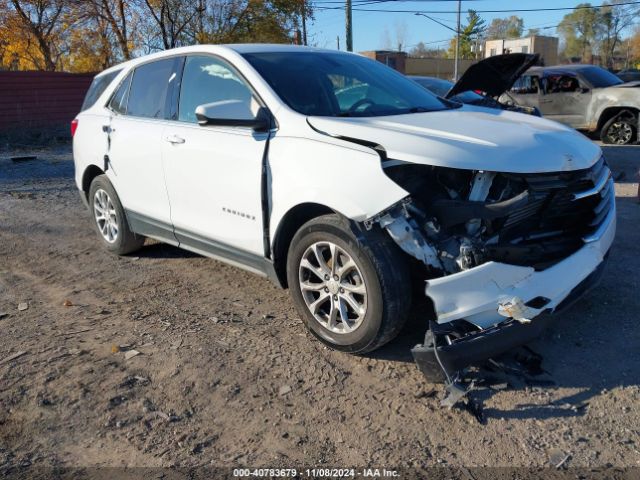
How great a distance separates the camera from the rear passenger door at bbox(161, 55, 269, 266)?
3.88 meters

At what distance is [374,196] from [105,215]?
357 cm

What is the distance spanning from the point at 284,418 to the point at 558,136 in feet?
7.79

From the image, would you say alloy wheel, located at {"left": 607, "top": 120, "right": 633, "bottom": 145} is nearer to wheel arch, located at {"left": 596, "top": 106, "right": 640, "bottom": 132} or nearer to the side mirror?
wheel arch, located at {"left": 596, "top": 106, "right": 640, "bottom": 132}

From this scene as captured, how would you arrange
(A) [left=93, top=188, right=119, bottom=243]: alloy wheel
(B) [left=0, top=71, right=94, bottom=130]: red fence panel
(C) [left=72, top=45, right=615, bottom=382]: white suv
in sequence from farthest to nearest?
(B) [left=0, top=71, right=94, bottom=130]: red fence panel
(A) [left=93, top=188, right=119, bottom=243]: alloy wheel
(C) [left=72, top=45, right=615, bottom=382]: white suv

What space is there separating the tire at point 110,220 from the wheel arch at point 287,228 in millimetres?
2196

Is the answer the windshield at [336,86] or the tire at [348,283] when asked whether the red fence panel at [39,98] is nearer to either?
the windshield at [336,86]

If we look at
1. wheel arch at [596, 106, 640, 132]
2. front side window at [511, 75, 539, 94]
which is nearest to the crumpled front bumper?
wheel arch at [596, 106, 640, 132]

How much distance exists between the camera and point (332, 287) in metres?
3.52

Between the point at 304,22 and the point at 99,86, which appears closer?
the point at 99,86

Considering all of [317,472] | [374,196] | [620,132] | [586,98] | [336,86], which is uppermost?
[336,86]

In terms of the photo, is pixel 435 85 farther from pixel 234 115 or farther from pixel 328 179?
pixel 328 179

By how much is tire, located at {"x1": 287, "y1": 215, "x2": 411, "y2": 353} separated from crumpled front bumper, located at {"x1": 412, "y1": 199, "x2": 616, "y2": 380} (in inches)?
9.5

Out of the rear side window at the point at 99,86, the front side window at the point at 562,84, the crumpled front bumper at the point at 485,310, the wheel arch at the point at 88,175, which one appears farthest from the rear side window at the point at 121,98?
Result: the front side window at the point at 562,84

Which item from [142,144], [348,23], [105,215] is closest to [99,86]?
[105,215]
